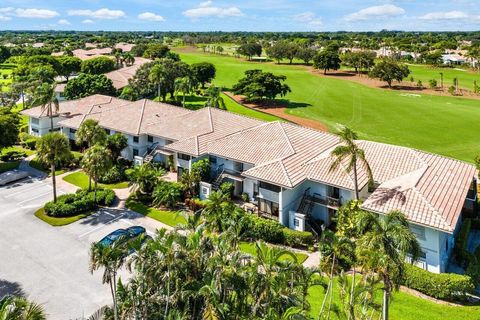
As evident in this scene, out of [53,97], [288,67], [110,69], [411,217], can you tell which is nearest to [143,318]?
[411,217]

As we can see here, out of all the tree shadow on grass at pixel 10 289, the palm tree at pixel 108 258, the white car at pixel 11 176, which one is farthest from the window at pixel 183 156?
the palm tree at pixel 108 258

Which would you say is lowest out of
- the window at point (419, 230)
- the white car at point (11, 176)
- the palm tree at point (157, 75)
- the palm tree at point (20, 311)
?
the white car at point (11, 176)

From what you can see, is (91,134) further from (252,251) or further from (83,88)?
(83,88)

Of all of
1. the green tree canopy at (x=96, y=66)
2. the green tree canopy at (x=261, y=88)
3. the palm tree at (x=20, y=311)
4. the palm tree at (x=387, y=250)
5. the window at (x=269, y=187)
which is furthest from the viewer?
the green tree canopy at (x=96, y=66)

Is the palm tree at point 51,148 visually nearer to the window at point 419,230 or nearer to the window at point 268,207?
the window at point 268,207

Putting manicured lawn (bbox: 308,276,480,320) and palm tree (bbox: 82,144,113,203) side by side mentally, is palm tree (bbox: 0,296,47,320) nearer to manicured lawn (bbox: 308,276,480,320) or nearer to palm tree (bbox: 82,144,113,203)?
manicured lawn (bbox: 308,276,480,320)

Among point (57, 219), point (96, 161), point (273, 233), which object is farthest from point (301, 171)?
point (57, 219)
